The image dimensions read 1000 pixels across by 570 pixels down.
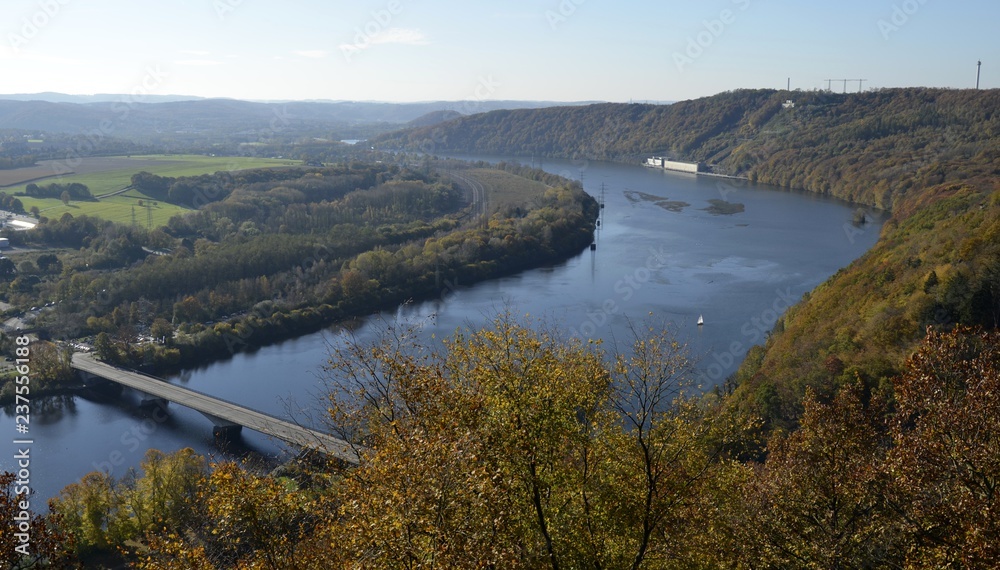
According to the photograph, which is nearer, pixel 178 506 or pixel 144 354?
pixel 178 506

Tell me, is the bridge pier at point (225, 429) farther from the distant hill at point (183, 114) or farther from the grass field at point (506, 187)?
the distant hill at point (183, 114)

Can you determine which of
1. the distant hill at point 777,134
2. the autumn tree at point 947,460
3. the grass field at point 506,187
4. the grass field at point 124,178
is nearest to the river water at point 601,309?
the autumn tree at point 947,460

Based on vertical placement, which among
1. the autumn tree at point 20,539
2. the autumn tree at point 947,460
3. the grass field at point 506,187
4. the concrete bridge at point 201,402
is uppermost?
the grass field at point 506,187

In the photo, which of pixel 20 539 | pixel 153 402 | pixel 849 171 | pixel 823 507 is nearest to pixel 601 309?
pixel 153 402

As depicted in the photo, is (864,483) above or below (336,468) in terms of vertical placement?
above

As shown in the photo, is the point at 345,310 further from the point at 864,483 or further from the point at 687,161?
the point at 687,161

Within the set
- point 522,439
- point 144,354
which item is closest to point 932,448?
point 522,439
